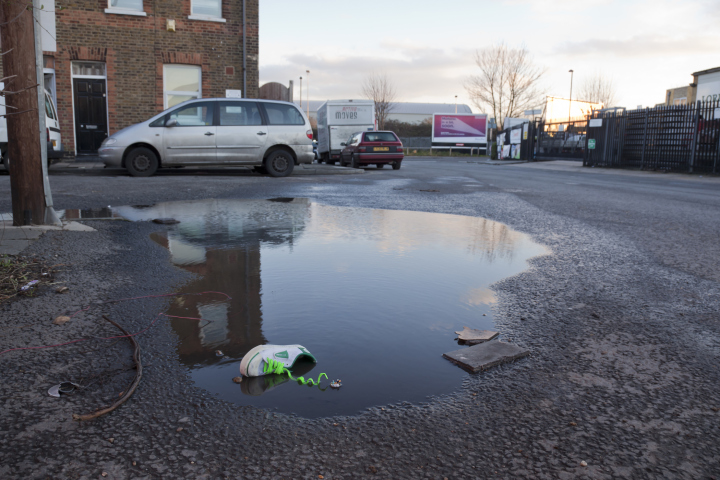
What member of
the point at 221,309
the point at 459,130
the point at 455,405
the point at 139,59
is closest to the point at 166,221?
the point at 221,309

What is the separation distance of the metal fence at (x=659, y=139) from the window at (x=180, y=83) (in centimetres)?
1700

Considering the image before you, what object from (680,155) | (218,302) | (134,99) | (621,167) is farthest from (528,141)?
(218,302)

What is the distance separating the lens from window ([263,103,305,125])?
564 inches

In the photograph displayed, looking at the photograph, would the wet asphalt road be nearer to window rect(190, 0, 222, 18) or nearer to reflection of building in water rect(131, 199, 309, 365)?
reflection of building in water rect(131, 199, 309, 365)

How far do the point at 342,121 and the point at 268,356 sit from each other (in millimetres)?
24404

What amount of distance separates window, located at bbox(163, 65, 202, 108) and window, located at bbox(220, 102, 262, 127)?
20.0ft

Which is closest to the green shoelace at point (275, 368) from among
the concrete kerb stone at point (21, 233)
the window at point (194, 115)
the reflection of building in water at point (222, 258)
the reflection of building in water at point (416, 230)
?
the reflection of building in water at point (222, 258)

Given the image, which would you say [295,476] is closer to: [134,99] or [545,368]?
[545,368]

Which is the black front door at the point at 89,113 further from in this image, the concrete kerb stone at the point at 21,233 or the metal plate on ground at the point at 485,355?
the metal plate on ground at the point at 485,355

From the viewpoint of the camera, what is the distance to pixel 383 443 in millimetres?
2016

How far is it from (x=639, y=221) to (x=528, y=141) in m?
27.7

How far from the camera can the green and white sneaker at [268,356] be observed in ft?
8.46

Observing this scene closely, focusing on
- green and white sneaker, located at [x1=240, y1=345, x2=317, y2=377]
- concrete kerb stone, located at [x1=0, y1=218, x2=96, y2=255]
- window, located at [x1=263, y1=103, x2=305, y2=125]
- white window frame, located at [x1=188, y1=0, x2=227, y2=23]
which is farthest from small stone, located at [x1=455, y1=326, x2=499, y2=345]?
white window frame, located at [x1=188, y1=0, x2=227, y2=23]

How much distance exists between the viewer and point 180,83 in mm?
19266
